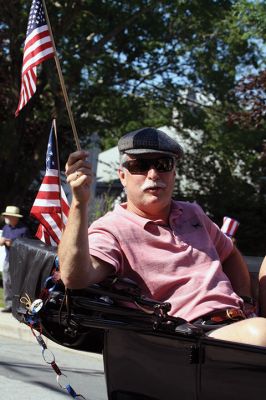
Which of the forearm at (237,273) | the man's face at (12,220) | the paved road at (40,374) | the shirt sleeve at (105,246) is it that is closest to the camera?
the shirt sleeve at (105,246)

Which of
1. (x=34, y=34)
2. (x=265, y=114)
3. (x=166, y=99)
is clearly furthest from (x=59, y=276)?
(x=166, y=99)

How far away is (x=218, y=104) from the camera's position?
960 inches

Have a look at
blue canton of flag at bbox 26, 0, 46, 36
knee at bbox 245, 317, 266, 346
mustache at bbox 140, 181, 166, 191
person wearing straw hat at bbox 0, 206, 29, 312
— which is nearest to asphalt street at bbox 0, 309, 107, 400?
person wearing straw hat at bbox 0, 206, 29, 312

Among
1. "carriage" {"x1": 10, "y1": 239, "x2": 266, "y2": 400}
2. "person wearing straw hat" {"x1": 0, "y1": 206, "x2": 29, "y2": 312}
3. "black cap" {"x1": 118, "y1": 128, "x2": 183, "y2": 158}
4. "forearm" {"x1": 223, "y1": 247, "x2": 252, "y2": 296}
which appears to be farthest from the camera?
"person wearing straw hat" {"x1": 0, "y1": 206, "x2": 29, "y2": 312}

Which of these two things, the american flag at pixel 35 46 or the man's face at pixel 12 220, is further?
the man's face at pixel 12 220

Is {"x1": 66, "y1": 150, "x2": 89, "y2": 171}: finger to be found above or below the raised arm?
above

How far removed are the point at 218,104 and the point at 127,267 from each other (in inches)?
854

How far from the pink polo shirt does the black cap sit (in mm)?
284

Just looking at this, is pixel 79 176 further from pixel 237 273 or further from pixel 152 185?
pixel 237 273

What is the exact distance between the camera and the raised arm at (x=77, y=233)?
2750 millimetres

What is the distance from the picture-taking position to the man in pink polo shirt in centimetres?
279

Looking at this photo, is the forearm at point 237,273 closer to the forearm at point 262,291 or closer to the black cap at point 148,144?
the forearm at point 262,291

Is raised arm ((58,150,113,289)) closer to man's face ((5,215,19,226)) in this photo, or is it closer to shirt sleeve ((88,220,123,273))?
shirt sleeve ((88,220,123,273))

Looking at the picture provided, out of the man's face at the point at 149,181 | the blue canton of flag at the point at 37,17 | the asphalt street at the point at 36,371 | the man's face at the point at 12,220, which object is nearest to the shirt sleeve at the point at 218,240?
the man's face at the point at 149,181
